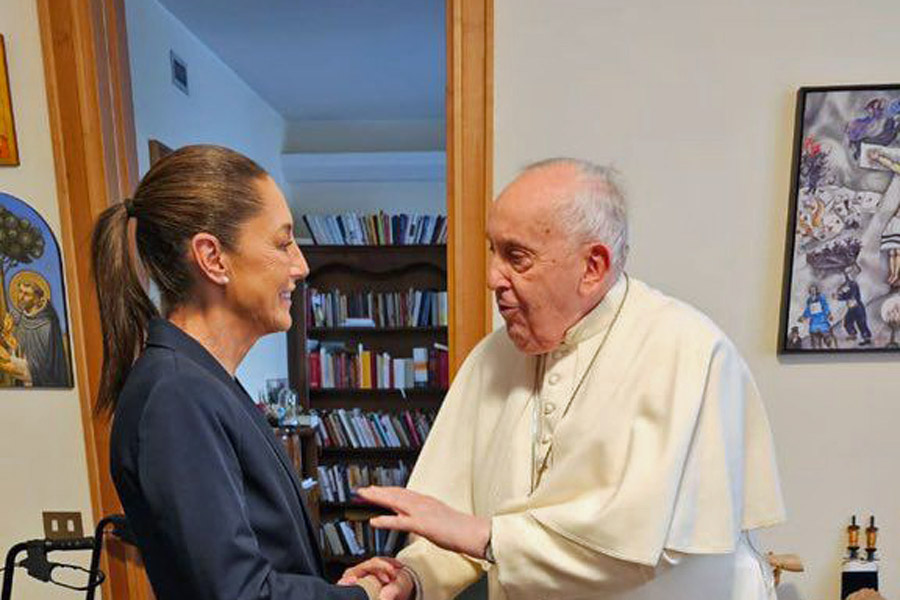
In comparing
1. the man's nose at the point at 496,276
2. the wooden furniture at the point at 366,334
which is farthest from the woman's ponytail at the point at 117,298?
the wooden furniture at the point at 366,334

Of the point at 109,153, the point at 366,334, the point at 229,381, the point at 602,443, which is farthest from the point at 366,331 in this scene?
the point at 602,443

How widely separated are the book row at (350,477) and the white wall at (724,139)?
9.19ft

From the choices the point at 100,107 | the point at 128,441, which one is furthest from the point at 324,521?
the point at 128,441

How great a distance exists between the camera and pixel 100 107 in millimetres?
1441

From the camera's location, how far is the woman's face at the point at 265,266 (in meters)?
0.86

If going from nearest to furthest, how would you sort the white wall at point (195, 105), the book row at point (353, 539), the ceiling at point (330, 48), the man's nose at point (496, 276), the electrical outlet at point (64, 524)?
the man's nose at point (496, 276), the electrical outlet at point (64, 524), the white wall at point (195, 105), the ceiling at point (330, 48), the book row at point (353, 539)

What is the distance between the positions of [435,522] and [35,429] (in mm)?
1326

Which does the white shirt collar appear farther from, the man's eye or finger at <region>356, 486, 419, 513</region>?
finger at <region>356, 486, 419, 513</region>

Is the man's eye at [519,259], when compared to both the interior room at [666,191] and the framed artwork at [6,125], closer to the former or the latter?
the interior room at [666,191]

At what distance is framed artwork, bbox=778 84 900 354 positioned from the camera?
4.20 feet

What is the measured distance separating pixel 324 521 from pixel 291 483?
3.16m

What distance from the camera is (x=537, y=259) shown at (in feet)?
2.96

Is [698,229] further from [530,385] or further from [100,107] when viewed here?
[100,107]

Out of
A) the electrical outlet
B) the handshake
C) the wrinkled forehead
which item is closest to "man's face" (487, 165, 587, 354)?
the wrinkled forehead
